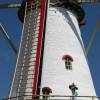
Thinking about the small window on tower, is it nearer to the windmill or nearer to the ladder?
the windmill

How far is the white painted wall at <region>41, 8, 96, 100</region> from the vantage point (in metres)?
19.0

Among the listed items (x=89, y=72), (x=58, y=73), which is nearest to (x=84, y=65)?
(x=89, y=72)

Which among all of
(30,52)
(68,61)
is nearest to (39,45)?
(30,52)

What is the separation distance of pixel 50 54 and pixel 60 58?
0.62 metres

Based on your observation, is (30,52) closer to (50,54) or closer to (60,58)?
(50,54)

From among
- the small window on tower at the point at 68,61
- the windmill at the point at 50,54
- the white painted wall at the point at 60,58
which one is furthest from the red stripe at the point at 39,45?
the small window on tower at the point at 68,61

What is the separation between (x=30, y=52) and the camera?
2000 cm

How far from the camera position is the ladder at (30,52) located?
725 inches

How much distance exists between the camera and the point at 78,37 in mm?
22047

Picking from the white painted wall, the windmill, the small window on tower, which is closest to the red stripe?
the windmill

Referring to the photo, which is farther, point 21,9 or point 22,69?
point 21,9

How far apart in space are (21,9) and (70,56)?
536cm

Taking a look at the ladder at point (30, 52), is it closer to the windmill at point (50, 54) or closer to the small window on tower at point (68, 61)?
the windmill at point (50, 54)

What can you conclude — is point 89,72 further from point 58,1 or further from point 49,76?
point 58,1
